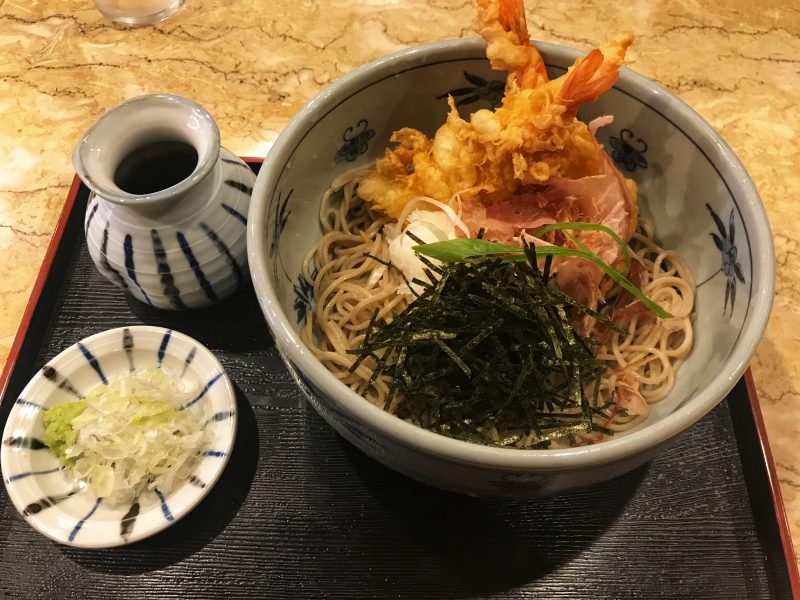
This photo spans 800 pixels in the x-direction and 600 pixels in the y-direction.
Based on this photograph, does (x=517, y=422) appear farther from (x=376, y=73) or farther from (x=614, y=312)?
(x=376, y=73)

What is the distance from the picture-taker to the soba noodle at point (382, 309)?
123 centimetres

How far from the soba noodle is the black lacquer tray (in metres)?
0.16

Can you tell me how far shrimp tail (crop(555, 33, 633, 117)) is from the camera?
1.10 meters

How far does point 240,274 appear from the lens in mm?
1418

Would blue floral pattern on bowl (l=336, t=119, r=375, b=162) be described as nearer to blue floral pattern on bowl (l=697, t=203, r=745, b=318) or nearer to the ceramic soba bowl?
the ceramic soba bowl

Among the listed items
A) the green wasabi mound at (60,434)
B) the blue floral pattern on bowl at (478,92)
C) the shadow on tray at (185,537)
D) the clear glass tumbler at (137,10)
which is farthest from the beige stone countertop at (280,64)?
the shadow on tray at (185,537)

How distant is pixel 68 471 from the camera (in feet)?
4.18

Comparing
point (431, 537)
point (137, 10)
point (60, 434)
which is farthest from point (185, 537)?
point (137, 10)

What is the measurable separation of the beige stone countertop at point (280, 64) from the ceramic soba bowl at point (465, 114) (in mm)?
597

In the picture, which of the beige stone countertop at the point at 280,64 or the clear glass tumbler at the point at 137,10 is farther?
the clear glass tumbler at the point at 137,10

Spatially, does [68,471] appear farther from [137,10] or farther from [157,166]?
[137,10]

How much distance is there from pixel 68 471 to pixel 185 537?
1.04 feet

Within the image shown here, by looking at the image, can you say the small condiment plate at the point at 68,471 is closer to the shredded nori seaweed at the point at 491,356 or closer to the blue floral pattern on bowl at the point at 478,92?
the shredded nori seaweed at the point at 491,356

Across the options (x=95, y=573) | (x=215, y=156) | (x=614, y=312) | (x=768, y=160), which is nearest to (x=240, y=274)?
(x=215, y=156)
